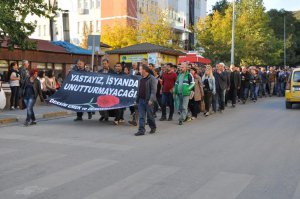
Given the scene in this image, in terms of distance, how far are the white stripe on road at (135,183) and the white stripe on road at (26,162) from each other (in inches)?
74.5

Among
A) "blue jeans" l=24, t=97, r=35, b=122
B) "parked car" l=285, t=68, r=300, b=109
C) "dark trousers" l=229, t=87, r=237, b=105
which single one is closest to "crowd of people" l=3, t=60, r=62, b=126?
"blue jeans" l=24, t=97, r=35, b=122

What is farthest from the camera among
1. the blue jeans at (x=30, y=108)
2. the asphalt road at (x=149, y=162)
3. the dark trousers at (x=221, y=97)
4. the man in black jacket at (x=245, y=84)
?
the man in black jacket at (x=245, y=84)

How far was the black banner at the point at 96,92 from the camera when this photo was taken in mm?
13664

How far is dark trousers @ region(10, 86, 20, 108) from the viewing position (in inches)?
684

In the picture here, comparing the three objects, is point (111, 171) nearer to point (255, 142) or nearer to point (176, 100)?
point (255, 142)

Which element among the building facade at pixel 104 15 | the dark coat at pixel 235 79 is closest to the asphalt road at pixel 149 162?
the dark coat at pixel 235 79

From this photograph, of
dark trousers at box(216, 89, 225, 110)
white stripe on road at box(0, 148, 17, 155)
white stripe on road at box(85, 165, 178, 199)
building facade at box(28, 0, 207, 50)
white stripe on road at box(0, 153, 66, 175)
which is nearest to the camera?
white stripe on road at box(85, 165, 178, 199)

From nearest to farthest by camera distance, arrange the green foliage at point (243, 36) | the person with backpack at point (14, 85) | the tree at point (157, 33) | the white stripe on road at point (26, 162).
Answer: the white stripe on road at point (26, 162)
the person with backpack at point (14, 85)
the green foliage at point (243, 36)
the tree at point (157, 33)

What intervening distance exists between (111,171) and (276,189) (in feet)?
8.32

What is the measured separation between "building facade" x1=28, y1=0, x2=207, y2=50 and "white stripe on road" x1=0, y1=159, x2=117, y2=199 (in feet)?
144

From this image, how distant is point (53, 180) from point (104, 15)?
52.6 meters

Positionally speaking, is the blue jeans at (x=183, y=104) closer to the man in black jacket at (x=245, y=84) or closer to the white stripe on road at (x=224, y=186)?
the white stripe on road at (x=224, y=186)

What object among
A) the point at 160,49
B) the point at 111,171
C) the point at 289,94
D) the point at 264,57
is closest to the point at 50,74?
the point at 160,49

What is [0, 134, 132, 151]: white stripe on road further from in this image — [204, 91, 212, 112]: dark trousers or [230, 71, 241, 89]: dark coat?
[230, 71, 241, 89]: dark coat
